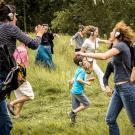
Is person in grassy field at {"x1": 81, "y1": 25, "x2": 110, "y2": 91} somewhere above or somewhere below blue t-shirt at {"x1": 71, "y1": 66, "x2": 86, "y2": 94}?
below

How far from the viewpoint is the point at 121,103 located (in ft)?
24.0

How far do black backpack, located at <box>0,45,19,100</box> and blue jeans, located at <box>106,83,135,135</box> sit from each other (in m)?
1.44

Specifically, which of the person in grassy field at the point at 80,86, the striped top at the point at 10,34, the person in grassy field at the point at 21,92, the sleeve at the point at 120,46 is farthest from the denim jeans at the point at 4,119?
the person in grassy field at the point at 80,86

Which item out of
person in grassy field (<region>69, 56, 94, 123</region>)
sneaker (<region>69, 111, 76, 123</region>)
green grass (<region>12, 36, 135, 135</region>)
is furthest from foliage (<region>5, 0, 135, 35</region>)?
sneaker (<region>69, 111, 76, 123</region>)

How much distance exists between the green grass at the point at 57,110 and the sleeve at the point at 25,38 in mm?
2064

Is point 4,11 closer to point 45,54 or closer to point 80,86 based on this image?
point 80,86

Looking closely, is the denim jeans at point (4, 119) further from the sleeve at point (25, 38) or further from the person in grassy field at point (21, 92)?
the person in grassy field at point (21, 92)

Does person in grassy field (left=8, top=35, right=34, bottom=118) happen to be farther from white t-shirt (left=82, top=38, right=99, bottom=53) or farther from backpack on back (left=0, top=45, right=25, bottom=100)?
white t-shirt (left=82, top=38, right=99, bottom=53)

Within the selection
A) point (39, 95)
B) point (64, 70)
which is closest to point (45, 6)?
point (64, 70)

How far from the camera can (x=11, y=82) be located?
651cm

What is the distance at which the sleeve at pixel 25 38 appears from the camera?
6629 millimetres

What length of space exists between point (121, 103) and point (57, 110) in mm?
3399

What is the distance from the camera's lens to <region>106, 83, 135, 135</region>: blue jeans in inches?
278

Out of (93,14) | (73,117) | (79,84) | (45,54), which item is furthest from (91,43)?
(93,14)
